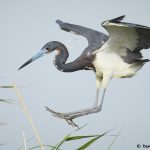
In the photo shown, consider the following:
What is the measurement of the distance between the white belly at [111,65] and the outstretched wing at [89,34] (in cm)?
4

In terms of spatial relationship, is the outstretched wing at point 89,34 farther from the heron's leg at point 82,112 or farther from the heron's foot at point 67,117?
the heron's foot at point 67,117

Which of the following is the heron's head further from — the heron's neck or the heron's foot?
the heron's foot

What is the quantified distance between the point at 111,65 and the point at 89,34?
0.53 ft

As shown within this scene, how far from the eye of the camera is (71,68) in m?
1.77

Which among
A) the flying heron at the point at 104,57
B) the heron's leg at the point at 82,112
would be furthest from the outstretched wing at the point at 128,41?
the heron's leg at the point at 82,112

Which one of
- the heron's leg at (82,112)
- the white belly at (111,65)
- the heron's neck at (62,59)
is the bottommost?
the heron's leg at (82,112)

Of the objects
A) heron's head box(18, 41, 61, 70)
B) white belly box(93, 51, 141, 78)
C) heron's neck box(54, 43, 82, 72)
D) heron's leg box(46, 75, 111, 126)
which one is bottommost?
heron's leg box(46, 75, 111, 126)

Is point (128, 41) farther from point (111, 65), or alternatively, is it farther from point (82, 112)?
point (82, 112)

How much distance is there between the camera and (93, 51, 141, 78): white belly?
1.72 meters

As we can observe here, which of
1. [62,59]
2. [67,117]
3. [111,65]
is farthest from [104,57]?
[67,117]

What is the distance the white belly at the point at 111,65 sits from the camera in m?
1.72

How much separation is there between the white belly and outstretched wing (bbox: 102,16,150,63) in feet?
0.08

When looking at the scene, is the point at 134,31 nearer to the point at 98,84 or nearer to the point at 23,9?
the point at 98,84

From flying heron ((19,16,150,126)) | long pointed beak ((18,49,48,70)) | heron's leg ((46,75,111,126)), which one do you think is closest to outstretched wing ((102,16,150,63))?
flying heron ((19,16,150,126))
